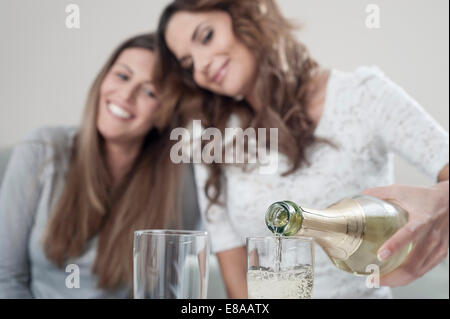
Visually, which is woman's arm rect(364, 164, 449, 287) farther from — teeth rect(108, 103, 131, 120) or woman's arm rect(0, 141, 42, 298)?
woman's arm rect(0, 141, 42, 298)

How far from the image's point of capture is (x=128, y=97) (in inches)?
51.4

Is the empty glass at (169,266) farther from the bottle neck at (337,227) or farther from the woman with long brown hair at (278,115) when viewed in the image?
the woman with long brown hair at (278,115)

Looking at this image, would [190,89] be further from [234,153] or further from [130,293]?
[130,293]

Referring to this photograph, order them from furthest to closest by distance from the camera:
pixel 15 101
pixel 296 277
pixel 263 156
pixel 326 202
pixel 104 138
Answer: pixel 15 101 < pixel 104 138 < pixel 263 156 < pixel 326 202 < pixel 296 277

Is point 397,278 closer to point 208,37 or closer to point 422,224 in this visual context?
point 422,224

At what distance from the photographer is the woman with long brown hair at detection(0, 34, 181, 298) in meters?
1.27

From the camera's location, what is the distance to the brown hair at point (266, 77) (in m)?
1.23

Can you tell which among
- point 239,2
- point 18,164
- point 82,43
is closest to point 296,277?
point 239,2

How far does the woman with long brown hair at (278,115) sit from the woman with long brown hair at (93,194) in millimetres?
91

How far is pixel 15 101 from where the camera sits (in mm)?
1492

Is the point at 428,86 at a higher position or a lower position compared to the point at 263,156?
higher

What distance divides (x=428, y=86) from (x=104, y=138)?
3.04 feet

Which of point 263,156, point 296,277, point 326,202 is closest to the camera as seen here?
point 296,277

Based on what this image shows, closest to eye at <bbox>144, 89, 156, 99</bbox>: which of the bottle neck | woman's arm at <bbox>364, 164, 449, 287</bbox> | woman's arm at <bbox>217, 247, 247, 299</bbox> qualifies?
woman's arm at <bbox>217, 247, 247, 299</bbox>
